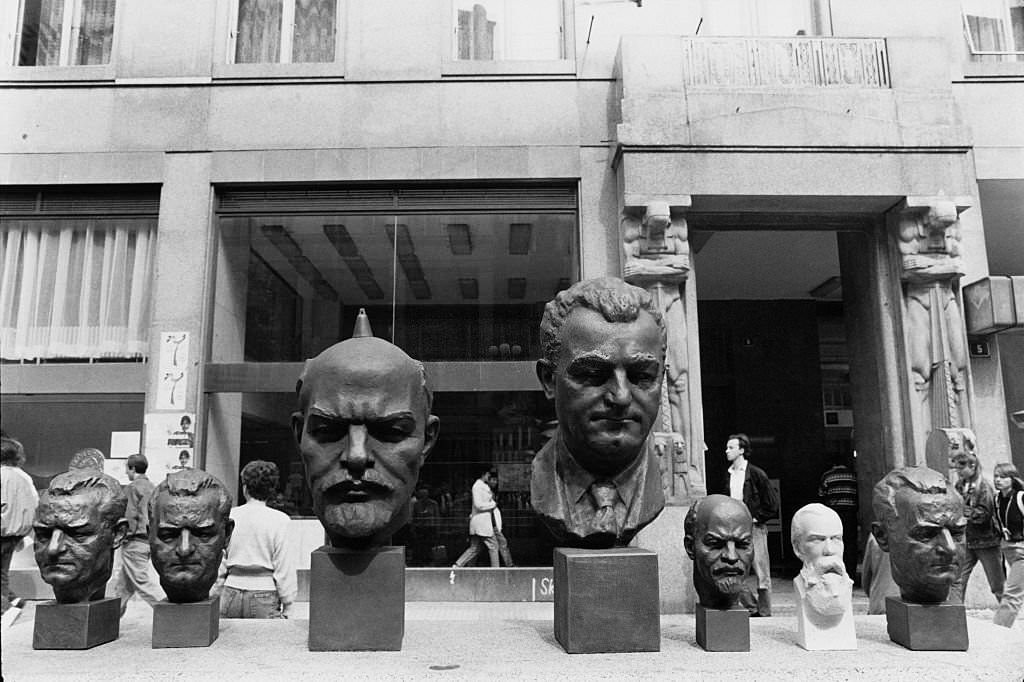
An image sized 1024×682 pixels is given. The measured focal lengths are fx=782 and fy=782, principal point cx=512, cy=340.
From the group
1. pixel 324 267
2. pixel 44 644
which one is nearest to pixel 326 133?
pixel 324 267

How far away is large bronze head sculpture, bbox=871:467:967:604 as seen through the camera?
370 cm

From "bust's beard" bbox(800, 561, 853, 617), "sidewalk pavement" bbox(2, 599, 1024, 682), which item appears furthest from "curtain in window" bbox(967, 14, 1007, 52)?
"bust's beard" bbox(800, 561, 853, 617)

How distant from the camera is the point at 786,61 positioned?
9297 mm

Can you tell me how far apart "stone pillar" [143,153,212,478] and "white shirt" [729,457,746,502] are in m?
6.01

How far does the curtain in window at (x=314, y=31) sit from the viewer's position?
1030 cm

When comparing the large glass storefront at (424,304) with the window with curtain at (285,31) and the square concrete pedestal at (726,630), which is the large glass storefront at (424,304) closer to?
the window with curtain at (285,31)

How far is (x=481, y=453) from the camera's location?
9.47 meters

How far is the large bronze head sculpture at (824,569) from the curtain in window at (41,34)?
1077cm

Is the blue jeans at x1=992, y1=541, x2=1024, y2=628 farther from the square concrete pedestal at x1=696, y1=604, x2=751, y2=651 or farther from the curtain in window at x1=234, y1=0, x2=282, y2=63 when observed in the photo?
the curtain in window at x1=234, y1=0, x2=282, y2=63

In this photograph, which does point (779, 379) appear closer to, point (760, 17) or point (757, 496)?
point (760, 17)

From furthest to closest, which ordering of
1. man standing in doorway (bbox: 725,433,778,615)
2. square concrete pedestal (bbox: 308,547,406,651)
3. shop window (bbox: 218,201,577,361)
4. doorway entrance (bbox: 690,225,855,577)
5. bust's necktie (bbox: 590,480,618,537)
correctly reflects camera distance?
doorway entrance (bbox: 690,225,855,577) < shop window (bbox: 218,201,577,361) < man standing in doorway (bbox: 725,433,778,615) < bust's necktie (bbox: 590,480,618,537) < square concrete pedestal (bbox: 308,547,406,651)

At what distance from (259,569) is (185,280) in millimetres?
5308

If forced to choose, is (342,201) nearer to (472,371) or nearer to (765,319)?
(472,371)

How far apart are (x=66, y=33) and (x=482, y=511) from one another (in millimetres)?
8316
